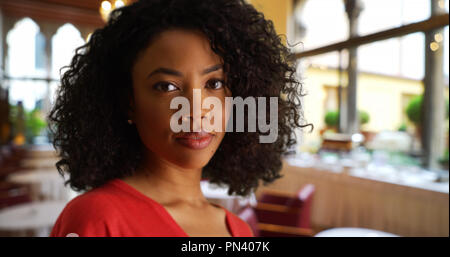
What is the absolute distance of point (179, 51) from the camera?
A: 1.96 feet

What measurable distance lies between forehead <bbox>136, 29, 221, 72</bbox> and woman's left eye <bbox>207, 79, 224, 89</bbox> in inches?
1.3

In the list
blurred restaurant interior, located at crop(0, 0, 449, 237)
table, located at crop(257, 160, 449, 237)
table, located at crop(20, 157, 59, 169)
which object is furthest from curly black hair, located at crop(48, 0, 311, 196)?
table, located at crop(20, 157, 59, 169)

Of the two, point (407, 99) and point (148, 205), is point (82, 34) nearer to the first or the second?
point (148, 205)

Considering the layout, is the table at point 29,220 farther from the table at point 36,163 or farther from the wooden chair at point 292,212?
the table at point 36,163

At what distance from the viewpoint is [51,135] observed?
0.90 meters

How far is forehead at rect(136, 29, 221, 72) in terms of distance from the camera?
0.59 meters

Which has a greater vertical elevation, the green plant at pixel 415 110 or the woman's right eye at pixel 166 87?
the green plant at pixel 415 110

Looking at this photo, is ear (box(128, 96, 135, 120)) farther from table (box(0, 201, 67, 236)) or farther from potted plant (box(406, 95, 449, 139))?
potted plant (box(406, 95, 449, 139))

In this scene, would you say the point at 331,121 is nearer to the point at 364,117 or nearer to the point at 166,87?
the point at 364,117

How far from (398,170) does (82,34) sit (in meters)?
4.16

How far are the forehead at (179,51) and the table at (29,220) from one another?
7.55 feet

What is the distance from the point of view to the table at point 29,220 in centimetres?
250

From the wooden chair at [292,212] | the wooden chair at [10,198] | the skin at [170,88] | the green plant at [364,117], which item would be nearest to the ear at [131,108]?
the skin at [170,88]

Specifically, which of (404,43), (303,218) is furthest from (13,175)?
(404,43)
